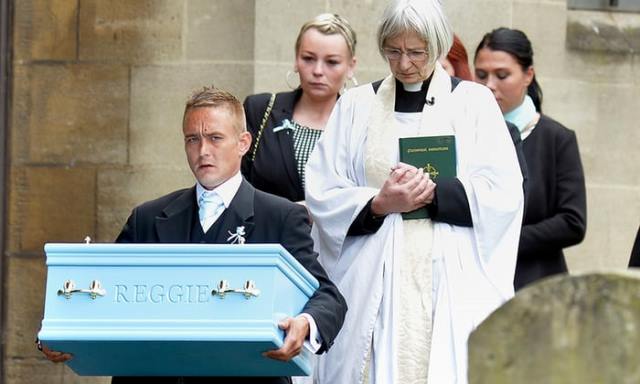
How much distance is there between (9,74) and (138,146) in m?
0.79

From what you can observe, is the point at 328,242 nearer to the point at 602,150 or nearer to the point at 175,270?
the point at 175,270

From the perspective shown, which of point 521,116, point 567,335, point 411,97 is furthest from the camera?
point 521,116

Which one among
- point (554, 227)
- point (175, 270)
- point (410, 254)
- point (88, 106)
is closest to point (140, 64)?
point (88, 106)

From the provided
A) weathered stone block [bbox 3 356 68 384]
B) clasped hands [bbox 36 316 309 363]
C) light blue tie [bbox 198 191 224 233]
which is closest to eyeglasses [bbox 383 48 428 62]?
light blue tie [bbox 198 191 224 233]

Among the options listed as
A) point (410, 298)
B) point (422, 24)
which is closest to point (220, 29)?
point (422, 24)

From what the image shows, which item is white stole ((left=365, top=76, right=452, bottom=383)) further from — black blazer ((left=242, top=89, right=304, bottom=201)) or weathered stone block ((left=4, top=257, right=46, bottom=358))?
weathered stone block ((left=4, top=257, right=46, bottom=358))

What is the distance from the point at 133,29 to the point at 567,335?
6407 millimetres

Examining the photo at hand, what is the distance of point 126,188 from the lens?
9.22m

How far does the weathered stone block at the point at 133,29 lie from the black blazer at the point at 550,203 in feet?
7.33

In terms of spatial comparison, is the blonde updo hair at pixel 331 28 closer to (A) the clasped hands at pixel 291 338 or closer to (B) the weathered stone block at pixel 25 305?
(A) the clasped hands at pixel 291 338

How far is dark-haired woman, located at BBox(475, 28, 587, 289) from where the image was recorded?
7.64 metres

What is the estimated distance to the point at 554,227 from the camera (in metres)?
7.65

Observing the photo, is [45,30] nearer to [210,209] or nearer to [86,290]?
[210,209]

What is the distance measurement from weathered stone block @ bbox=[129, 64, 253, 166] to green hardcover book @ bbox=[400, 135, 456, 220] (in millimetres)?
3050
